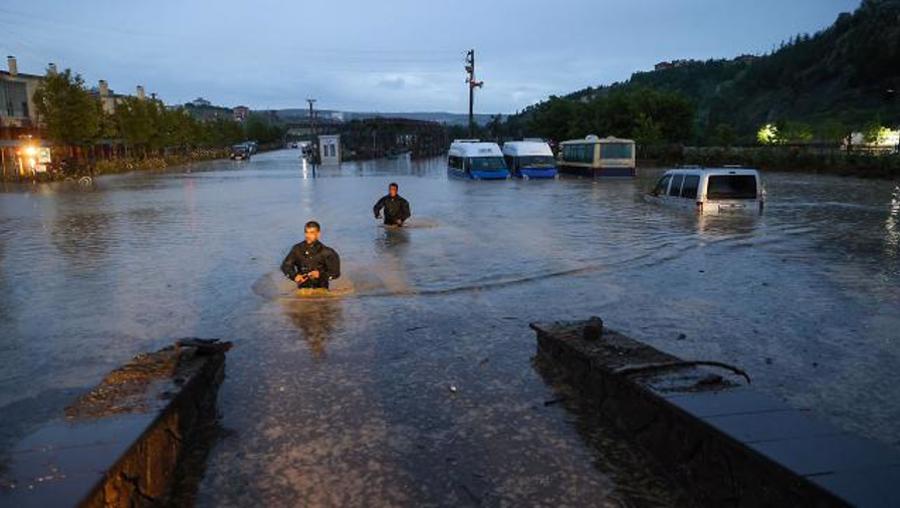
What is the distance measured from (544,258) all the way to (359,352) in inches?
274

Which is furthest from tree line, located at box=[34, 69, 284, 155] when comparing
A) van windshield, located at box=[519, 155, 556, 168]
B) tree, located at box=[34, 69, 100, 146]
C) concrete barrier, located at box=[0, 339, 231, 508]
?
concrete barrier, located at box=[0, 339, 231, 508]

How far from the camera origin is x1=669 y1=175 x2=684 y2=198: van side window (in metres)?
21.3

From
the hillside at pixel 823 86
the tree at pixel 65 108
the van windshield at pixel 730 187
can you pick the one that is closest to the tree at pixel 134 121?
the tree at pixel 65 108

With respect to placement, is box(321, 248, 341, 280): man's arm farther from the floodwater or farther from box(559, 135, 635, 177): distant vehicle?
box(559, 135, 635, 177): distant vehicle

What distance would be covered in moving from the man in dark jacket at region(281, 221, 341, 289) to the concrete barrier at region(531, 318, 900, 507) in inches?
198

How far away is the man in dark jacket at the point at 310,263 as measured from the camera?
10172 millimetres

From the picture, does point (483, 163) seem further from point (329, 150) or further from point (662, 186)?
point (329, 150)

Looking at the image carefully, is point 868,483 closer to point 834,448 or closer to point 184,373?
point 834,448

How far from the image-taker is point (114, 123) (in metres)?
61.8

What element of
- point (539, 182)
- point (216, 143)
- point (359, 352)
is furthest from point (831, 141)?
point (216, 143)

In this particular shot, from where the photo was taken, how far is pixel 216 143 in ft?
344

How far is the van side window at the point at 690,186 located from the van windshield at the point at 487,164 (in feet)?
60.9

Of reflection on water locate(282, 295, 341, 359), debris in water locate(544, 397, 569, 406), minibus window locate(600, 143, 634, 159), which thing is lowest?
reflection on water locate(282, 295, 341, 359)

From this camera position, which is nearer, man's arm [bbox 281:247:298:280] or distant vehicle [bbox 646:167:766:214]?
man's arm [bbox 281:247:298:280]
